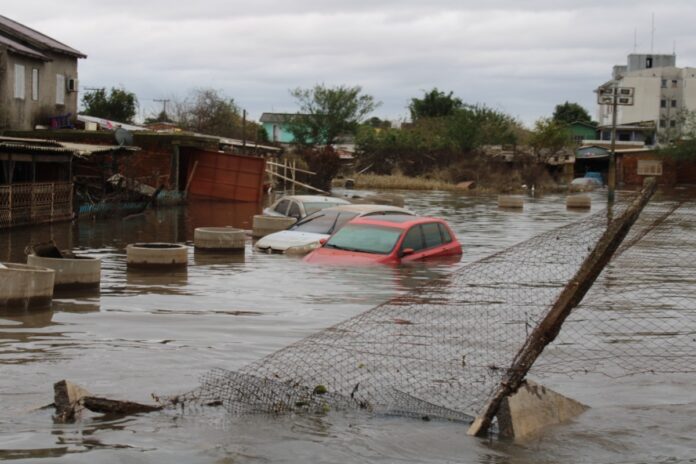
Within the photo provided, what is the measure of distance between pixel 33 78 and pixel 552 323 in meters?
39.9

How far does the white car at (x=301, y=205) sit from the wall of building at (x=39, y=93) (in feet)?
59.1

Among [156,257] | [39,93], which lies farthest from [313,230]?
[39,93]

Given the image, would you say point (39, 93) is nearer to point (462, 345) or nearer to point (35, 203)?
point (35, 203)

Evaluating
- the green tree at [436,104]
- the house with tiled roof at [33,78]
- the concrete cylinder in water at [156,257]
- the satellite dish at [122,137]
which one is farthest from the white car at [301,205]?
the green tree at [436,104]

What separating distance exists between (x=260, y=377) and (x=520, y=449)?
2690 mm

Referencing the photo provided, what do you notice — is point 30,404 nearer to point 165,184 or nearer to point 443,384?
point 443,384

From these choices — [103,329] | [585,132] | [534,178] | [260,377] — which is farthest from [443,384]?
[585,132]

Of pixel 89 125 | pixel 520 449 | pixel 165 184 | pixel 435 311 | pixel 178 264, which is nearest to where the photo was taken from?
pixel 520 449

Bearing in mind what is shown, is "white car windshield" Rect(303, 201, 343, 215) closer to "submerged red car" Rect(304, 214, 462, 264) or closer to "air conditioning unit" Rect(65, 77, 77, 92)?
"submerged red car" Rect(304, 214, 462, 264)

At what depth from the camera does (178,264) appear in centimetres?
1964

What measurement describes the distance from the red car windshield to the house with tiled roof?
25096 mm

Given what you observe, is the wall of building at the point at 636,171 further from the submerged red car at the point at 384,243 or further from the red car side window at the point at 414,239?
the red car side window at the point at 414,239

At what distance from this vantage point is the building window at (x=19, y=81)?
4247 cm

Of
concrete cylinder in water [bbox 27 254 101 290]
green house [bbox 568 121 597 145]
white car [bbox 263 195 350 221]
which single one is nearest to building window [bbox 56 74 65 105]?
white car [bbox 263 195 350 221]
